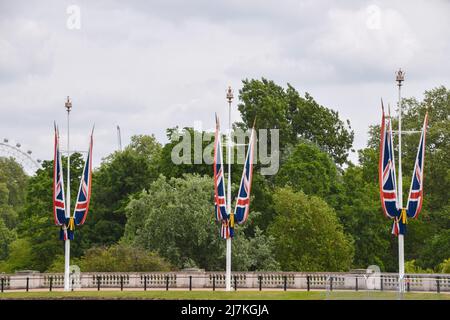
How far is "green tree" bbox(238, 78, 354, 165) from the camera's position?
126 m

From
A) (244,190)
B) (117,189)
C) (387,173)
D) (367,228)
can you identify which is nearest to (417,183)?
(387,173)

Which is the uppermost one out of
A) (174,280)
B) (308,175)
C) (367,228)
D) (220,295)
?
(308,175)

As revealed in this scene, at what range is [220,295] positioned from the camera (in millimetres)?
69062

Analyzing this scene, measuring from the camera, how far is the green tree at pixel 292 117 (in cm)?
12562

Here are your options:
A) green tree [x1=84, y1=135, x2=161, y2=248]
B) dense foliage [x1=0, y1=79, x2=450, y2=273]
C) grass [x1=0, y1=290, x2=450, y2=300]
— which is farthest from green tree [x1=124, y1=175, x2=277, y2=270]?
grass [x1=0, y1=290, x2=450, y2=300]

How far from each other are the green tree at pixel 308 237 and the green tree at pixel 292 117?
65.6 ft

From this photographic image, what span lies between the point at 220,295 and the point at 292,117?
64.4 m

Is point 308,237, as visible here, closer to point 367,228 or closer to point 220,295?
point 367,228

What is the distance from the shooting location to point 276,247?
342ft

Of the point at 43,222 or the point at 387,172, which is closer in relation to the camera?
the point at 387,172

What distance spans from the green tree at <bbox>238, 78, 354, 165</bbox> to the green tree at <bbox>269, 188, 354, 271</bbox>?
65.6 feet
